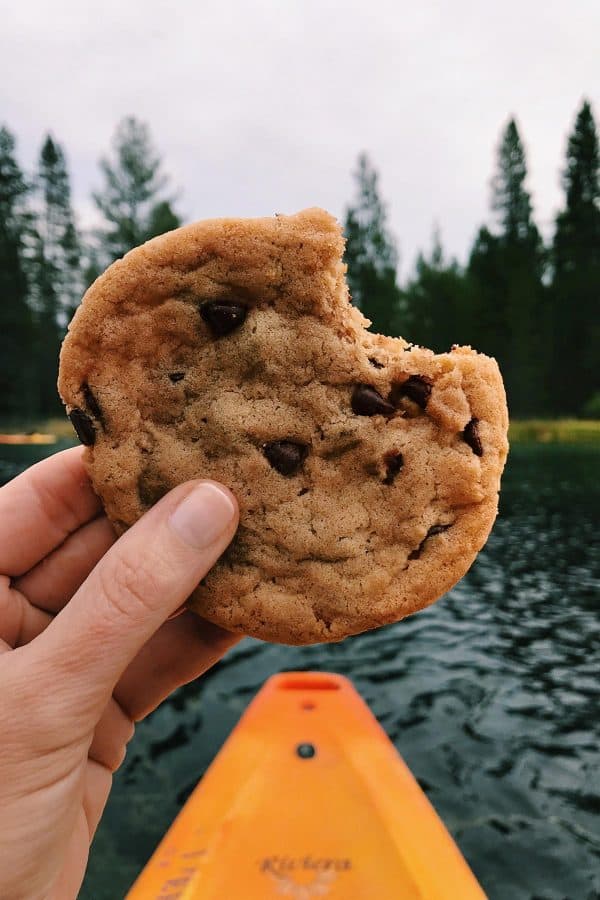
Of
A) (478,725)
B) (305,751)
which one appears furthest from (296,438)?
(478,725)

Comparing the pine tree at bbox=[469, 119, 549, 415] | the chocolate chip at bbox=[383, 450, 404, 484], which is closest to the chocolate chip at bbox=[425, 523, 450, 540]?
the chocolate chip at bbox=[383, 450, 404, 484]

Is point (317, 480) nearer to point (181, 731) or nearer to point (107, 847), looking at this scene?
point (107, 847)

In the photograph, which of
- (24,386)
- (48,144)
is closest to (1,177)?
(48,144)

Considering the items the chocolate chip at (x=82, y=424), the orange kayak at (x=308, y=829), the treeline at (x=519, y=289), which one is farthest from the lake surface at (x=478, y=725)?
the treeline at (x=519, y=289)

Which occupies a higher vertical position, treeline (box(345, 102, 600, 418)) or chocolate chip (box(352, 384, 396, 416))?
treeline (box(345, 102, 600, 418))

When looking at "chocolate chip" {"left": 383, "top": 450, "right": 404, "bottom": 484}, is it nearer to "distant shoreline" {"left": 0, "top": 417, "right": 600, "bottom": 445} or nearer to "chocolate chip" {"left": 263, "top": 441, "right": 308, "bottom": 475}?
"chocolate chip" {"left": 263, "top": 441, "right": 308, "bottom": 475}

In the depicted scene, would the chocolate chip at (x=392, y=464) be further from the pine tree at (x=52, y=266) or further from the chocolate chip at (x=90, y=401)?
the pine tree at (x=52, y=266)
